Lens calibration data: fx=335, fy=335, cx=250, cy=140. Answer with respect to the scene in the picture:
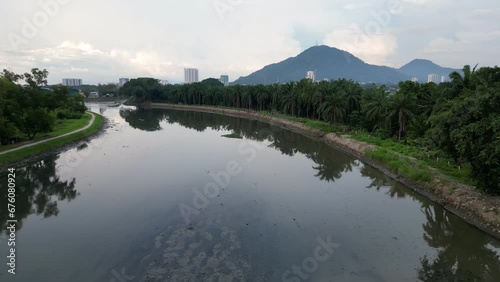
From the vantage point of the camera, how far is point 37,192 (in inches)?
992

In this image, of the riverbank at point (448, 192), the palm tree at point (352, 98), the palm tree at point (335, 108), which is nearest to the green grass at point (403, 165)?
the riverbank at point (448, 192)

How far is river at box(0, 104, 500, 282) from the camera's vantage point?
47.9 ft

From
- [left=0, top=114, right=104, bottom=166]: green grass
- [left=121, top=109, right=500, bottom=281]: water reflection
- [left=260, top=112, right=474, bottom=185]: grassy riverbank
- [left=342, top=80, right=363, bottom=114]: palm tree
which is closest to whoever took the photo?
[left=121, top=109, right=500, bottom=281]: water reflection

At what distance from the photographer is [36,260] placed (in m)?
15.0

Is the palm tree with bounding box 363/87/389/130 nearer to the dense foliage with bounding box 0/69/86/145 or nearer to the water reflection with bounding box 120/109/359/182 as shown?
the water reflection with bounding box 120/109/359/182

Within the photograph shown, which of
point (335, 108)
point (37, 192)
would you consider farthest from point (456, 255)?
point (335, 108)

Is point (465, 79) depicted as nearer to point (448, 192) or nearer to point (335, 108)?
point (448, 192)

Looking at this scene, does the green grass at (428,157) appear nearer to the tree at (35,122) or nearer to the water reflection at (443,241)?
the water reflection at (443,241)

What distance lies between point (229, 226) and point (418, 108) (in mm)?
32456

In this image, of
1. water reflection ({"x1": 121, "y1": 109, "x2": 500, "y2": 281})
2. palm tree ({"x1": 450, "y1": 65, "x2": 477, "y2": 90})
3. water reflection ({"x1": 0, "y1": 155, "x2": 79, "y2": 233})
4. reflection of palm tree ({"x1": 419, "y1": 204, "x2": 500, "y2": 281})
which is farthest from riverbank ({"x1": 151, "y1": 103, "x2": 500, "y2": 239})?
water reflection ({"x1": 0, "y1": 155, "x2": 79, "y2": 233})

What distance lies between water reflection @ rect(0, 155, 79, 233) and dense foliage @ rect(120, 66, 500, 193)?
25.8 metres

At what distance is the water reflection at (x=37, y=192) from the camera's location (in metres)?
21.1

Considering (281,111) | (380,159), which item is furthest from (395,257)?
(281,111)

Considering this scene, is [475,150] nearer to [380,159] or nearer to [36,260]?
[380,159]
